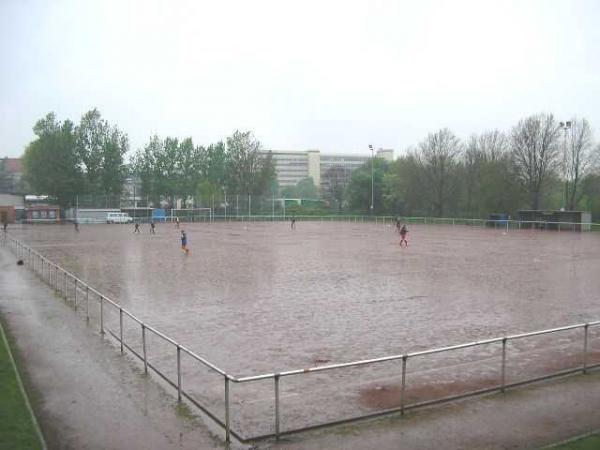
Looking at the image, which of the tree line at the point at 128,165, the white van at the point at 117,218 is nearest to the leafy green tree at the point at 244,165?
the tree line at the point at 128,165

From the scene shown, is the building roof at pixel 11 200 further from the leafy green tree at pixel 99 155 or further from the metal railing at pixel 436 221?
the metal railing at pixel 436 221

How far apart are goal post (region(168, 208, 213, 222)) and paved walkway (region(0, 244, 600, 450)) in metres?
78.4

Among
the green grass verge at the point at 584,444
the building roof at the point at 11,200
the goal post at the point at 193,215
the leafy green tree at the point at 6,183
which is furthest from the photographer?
the leafy green tree at the point at 6,183

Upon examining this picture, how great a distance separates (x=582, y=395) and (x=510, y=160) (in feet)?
221

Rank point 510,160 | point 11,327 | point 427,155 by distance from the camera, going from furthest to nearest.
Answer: point 427,155
point 510,160
point 11,327

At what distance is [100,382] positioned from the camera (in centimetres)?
1023

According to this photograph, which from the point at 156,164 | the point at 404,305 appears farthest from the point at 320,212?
the point at 404,305

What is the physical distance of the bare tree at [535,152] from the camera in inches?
2731

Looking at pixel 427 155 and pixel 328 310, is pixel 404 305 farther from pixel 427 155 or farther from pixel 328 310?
pixel 427 155

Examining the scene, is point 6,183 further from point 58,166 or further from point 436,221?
point 436,221

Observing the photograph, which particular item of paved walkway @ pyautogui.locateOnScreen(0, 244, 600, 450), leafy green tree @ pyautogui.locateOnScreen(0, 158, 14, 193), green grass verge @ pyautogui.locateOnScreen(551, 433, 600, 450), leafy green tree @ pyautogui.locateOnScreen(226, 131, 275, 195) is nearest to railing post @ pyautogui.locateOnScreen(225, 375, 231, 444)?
paved walkway @ pyautogui.locateOnScreen(0, 244, 600, 450)

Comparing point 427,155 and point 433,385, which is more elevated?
point 427,155

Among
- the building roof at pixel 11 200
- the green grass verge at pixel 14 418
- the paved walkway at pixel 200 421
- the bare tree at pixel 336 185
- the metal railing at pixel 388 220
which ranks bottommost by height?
the paved walkway at pixel 200 421

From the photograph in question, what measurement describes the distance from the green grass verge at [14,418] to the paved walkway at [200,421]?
0.74 feet
